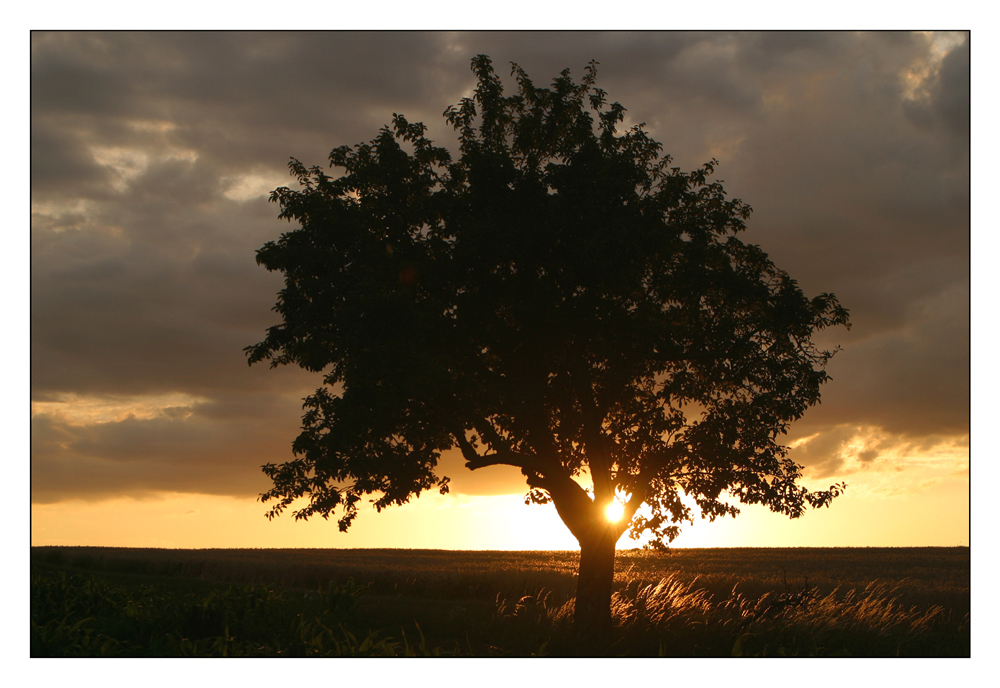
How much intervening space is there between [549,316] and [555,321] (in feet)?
0.64

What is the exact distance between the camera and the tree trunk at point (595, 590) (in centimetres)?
1677

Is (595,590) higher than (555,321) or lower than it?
lower

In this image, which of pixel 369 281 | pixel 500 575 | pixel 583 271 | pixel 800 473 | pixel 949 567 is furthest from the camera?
pixel 949 567

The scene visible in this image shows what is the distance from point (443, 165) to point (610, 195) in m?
4.58

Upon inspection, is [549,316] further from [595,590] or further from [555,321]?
[595,590]

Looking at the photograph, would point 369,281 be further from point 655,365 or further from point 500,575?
point 500,575

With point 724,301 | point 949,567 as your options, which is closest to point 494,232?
point 724,301

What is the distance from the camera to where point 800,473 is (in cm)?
1795

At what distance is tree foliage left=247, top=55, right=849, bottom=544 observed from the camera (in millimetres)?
16500

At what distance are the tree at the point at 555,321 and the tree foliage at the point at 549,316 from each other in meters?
0.05

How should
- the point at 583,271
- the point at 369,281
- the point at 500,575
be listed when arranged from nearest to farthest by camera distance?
the point at 369,281
the point at 583,271
the point at 500,575

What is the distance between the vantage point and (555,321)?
16.7 meters

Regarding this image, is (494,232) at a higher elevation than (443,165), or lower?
lower

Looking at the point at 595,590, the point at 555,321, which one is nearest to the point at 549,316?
the point at 555,321
